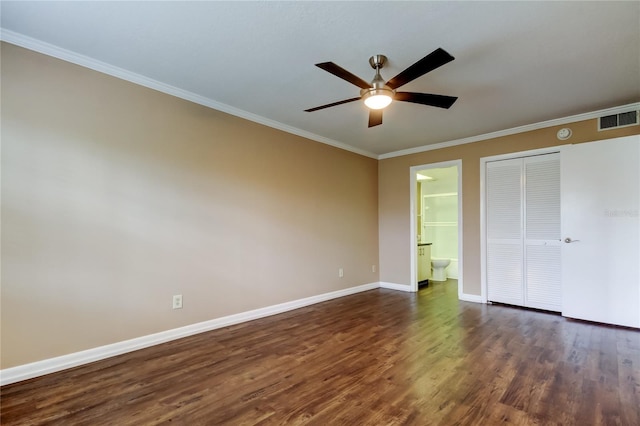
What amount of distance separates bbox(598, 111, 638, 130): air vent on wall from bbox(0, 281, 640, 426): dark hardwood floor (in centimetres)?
237

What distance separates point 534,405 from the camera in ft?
6.37

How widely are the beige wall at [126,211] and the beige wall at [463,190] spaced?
6.68 ft

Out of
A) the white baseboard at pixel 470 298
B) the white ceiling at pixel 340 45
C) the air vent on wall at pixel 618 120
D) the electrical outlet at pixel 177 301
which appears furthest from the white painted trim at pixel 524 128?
the electrical outlet at pixel 177 301

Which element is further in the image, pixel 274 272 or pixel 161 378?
pixel 274 272

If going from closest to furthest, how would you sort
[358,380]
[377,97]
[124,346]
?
[358,380], [377,97], [124,346]

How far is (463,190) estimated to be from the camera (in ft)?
15.7

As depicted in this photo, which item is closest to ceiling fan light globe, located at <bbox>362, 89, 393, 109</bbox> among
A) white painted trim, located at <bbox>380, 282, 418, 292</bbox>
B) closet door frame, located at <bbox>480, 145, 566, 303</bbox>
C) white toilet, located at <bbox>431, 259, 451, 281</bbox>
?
closet door frame, located at <bbox>480, 145, 566, 303</bbox>

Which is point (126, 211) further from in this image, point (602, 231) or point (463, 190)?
point (602, 231)

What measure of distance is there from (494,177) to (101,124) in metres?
4.94

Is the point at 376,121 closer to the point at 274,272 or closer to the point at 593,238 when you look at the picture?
the point at 274,272

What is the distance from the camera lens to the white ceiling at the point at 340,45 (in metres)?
1.99

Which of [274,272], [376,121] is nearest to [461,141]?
[376,121]

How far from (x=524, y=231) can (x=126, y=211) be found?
493 cm

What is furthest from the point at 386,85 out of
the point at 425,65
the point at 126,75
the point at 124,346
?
the point at 124,346
